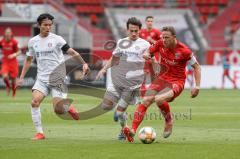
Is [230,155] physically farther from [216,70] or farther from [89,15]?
[89,15]

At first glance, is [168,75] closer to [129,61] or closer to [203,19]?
[129,61]

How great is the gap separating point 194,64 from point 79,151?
3.28m

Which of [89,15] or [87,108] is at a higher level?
[89,15]

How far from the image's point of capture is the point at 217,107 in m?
23.8

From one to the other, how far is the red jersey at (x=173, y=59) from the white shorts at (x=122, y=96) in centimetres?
86

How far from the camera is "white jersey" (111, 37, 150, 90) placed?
14.5m

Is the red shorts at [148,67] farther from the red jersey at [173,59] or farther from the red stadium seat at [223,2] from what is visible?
the red stadium seat at [223,2]

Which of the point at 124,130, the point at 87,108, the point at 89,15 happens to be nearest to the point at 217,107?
the point at 87,108

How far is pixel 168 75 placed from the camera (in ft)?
45.5

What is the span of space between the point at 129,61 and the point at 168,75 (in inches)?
43.6

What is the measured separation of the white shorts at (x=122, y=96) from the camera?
14.4 meters

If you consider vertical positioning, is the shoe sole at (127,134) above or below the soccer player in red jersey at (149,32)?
below

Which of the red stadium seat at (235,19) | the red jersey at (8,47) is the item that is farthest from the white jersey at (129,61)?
the red stadium seat at (235,19)

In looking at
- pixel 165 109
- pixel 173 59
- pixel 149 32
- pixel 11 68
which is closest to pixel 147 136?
pixel 165 109
